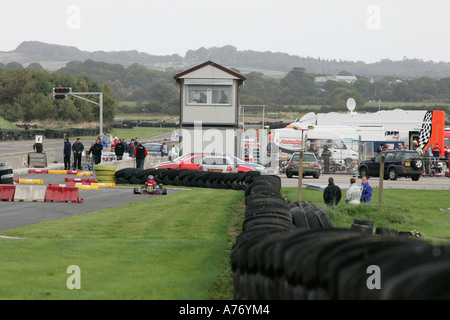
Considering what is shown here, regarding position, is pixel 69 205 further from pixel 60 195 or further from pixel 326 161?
pixel 326 161

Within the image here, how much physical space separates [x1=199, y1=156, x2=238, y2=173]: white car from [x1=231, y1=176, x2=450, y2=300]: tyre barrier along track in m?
23.4

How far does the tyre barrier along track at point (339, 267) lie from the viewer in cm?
446

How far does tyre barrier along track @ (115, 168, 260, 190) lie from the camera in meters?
26.4

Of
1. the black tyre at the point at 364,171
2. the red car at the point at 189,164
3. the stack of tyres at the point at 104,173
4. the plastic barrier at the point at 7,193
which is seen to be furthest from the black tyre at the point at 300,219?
the black tyre at the point at 364,171

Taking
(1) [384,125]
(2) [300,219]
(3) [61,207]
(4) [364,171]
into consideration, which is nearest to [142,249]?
(2) [300,219]

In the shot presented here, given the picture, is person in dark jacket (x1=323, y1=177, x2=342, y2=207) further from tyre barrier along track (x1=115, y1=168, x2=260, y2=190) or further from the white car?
the white car

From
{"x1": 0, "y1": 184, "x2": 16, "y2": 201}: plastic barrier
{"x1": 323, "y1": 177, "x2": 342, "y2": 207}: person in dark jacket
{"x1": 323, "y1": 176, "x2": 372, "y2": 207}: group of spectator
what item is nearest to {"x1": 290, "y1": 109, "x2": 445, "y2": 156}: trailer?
{"x1": 323, "y1": 176, "x2": 372, "y2": 207}: group of spectator

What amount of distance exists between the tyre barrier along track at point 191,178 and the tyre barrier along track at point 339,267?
18.8 metres

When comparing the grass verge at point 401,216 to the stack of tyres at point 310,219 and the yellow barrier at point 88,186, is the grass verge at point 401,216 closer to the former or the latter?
the stack of tyres at point 310,219

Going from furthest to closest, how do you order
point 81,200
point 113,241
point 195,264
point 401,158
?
point 401,158
point 81,200
point 113,241
point 195,264
